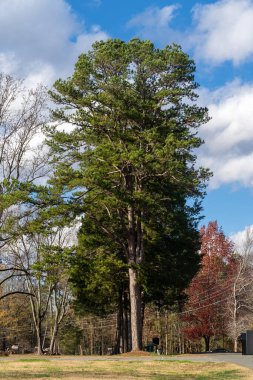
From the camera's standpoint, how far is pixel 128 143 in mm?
31062

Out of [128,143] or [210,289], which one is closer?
[128,143]

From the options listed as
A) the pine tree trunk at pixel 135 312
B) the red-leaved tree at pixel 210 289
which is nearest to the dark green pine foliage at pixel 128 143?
the pine tree trunk at pixel 135 312

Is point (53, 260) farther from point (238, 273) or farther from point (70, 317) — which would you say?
point (70, 317)

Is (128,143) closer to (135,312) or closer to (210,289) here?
(135,312)

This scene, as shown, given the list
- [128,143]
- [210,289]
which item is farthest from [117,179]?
[210,289]

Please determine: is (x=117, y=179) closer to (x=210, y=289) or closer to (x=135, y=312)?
(x=135, y=312)

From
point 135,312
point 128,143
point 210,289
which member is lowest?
point 135,312

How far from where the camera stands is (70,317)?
67.4 m

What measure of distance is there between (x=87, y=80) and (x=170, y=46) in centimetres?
530

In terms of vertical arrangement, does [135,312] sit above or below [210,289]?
below

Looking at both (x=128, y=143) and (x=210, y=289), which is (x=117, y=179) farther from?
(x=210, y=289)

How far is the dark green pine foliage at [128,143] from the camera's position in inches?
1180

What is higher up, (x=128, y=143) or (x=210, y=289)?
(x=128, y=143)

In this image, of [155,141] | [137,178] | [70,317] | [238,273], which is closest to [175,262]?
[137,178]
